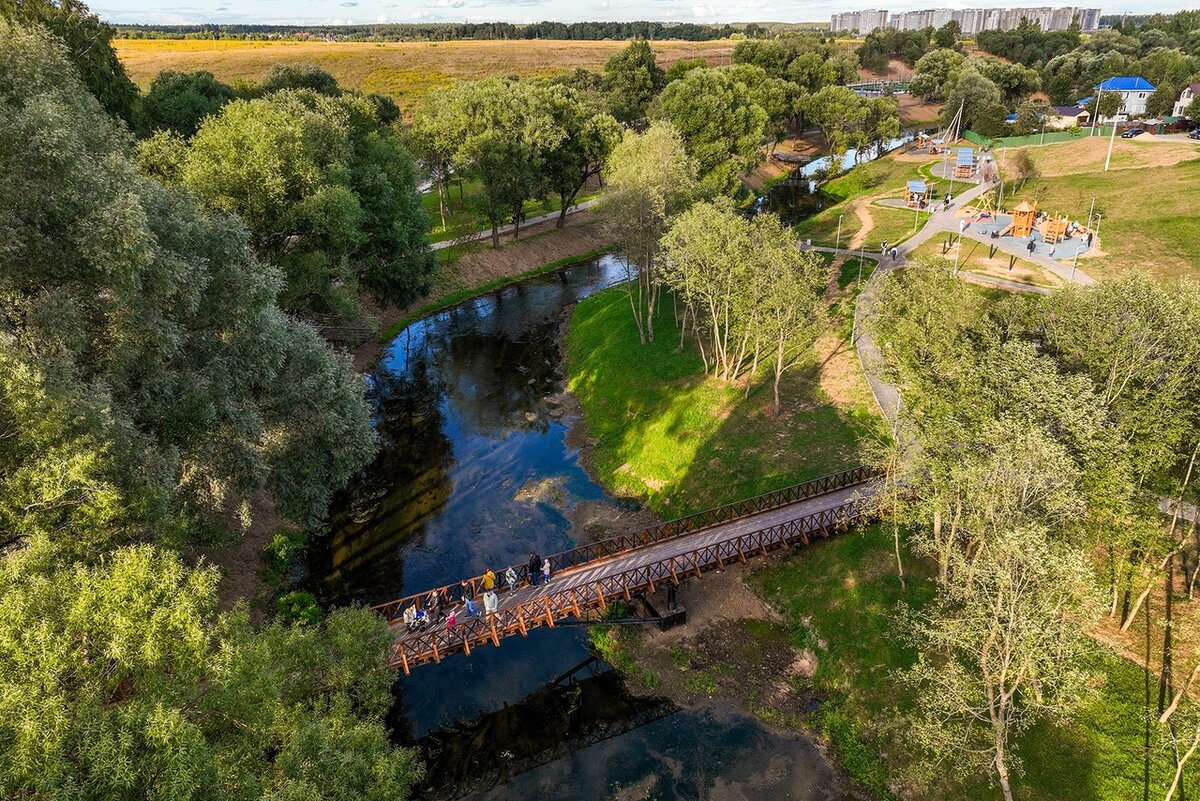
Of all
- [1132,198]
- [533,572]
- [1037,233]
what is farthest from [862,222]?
[533,572]

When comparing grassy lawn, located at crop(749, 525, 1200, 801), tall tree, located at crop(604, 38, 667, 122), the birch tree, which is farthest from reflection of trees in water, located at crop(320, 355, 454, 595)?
tall tree, located at crop(604, 38, 667, 122)

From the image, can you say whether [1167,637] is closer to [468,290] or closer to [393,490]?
[393,490]

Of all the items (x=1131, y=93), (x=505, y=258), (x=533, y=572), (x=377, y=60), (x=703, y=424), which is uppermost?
(x=377, y=60)

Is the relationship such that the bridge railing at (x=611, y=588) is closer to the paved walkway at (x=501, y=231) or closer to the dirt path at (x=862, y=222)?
the dirt path at (x=862, y=222)

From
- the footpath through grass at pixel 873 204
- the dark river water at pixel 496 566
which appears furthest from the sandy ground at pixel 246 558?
the footpath through grass at pixel 873 204

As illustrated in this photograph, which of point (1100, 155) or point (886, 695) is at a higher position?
point (1100, 155)

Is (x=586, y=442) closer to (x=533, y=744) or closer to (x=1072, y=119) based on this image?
(x=533, y=744)
